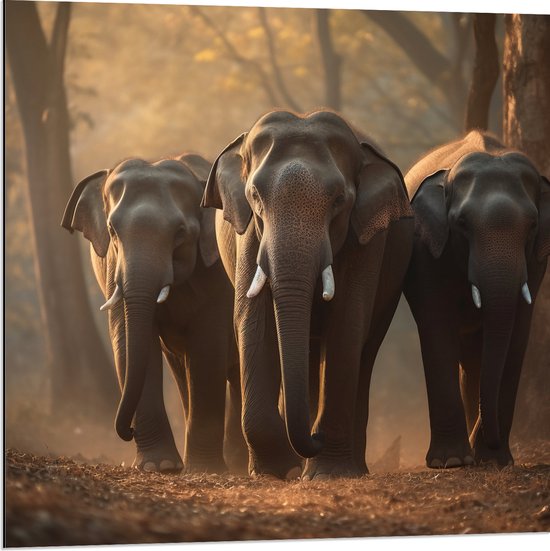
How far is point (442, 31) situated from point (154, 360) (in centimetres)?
782

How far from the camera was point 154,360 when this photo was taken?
8281 mm

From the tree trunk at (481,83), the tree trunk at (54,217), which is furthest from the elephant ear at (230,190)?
the tree trunk at (54,217)

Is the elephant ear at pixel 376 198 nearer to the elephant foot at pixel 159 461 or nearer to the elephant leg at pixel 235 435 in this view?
the elephant foot at pixel 159 461

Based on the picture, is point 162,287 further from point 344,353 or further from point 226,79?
point 226,79

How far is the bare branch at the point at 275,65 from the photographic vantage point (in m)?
15.0

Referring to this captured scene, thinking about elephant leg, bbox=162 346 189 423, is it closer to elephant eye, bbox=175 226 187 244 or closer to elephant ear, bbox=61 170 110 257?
elephant ear, bbox=61 170 110 257

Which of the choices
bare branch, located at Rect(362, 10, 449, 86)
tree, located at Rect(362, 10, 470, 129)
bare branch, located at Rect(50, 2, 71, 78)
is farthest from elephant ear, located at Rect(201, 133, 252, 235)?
tree, located at Rect(362, 10, 470, 129)

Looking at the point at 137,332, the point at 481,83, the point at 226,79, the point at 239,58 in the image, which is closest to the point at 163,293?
the point at 137,332

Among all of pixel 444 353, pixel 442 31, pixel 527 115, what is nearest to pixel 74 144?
pixel 442 31

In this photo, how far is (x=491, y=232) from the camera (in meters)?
7.84

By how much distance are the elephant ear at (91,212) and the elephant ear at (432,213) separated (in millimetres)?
1741

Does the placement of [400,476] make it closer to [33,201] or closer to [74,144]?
[33,201]

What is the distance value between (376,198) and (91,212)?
1971 mm

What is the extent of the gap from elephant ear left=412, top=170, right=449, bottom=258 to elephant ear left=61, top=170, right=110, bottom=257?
5.71 feet
